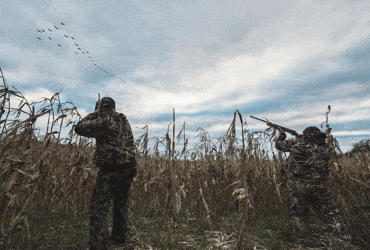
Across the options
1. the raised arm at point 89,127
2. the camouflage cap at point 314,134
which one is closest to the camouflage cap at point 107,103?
the raised arm at point 89,127

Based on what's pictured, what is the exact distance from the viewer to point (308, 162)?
434 centimetres

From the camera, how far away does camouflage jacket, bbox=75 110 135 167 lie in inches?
130

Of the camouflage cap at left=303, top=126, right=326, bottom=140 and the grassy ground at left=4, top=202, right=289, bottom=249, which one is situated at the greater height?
the camouflage cap at left=303, top=126, right=326, bottom=140

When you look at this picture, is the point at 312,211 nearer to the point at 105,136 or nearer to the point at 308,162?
the point at 308,162

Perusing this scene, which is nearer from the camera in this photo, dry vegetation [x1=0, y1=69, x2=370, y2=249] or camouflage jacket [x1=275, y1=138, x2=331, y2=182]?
dry vegetation [x1=0, y1=69, x2=370, y2=249]

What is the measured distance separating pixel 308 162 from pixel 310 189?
505mm

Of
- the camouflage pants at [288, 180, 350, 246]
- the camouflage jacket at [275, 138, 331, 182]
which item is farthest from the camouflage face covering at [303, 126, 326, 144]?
the camouflage pants at [288, 180, 350, 246]

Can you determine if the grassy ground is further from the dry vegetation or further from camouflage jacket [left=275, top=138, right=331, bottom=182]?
camouflage jacket [left=275, top=138, right=331, bottom=182]

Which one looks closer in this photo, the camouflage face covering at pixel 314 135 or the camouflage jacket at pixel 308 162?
the camouflage jacket at pixel 308 162

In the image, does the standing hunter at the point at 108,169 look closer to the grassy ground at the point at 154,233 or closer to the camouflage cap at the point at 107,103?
the camouflage cap at the point at 107,103

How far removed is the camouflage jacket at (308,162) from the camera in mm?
4315

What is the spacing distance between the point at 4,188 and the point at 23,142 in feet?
2.19

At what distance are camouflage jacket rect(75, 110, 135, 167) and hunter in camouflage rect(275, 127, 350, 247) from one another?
3.09 meters

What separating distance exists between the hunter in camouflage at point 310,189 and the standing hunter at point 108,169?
9.99ft
